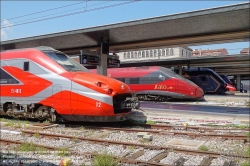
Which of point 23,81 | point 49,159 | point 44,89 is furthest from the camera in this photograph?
point 23,81

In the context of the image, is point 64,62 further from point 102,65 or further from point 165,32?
point 165,32

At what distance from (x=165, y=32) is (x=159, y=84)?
6801 mm

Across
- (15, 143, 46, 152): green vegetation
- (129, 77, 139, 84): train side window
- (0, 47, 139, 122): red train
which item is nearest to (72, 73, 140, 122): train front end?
(0, 47, 139, 122): red train

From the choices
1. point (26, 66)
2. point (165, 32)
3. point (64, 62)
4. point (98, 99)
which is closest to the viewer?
point (98, 99)

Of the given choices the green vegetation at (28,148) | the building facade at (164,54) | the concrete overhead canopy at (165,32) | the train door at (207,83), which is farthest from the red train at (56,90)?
the building facade at (164,54)

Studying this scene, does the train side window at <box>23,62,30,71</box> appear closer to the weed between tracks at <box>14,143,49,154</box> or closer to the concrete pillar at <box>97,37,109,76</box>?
the weed between tracks at <box>14,143,49,154</box>

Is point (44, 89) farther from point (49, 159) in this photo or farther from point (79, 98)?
point (49, 159)

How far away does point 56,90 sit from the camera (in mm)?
9875

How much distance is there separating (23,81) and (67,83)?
7.72ft

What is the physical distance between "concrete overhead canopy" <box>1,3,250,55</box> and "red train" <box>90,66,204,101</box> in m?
2.86

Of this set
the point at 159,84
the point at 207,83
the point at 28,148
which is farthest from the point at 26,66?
the point at 207,83

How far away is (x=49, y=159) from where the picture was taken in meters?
5.83

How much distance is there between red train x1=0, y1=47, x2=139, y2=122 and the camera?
30.6 feet

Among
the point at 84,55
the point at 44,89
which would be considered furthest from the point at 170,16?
the point at 44,89
